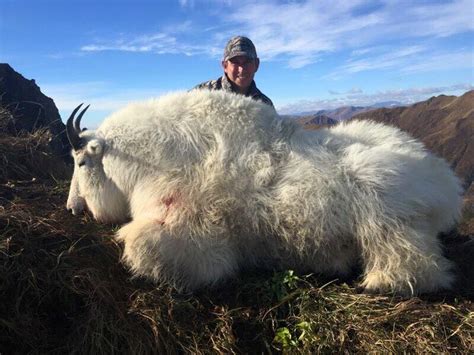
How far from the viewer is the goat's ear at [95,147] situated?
399 cm

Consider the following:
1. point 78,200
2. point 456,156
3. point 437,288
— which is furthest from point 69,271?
point 456,156

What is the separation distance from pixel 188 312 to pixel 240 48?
404 centimetres

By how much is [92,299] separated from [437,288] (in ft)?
8.89

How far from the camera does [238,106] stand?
4035mm

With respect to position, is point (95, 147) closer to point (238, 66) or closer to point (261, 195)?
point (261, 195)

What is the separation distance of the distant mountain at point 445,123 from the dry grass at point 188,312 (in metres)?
72.7

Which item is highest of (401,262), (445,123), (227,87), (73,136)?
(227,87)

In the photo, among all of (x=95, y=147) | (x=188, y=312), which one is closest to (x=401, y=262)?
(x=188, y=312)

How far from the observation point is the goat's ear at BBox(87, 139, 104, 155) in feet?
13.1

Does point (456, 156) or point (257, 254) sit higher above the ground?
point (257, 254)

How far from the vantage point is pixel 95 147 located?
4.00 metres

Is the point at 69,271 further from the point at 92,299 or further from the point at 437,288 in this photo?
the point at 437,288

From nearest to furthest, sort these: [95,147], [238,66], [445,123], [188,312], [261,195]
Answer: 1. [188,312]
2. [261,195]
3. [95,147]
4. [238,66]
5. [445,123]

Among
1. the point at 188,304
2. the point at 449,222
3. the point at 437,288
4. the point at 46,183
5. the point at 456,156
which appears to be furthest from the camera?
the point at 456,156
